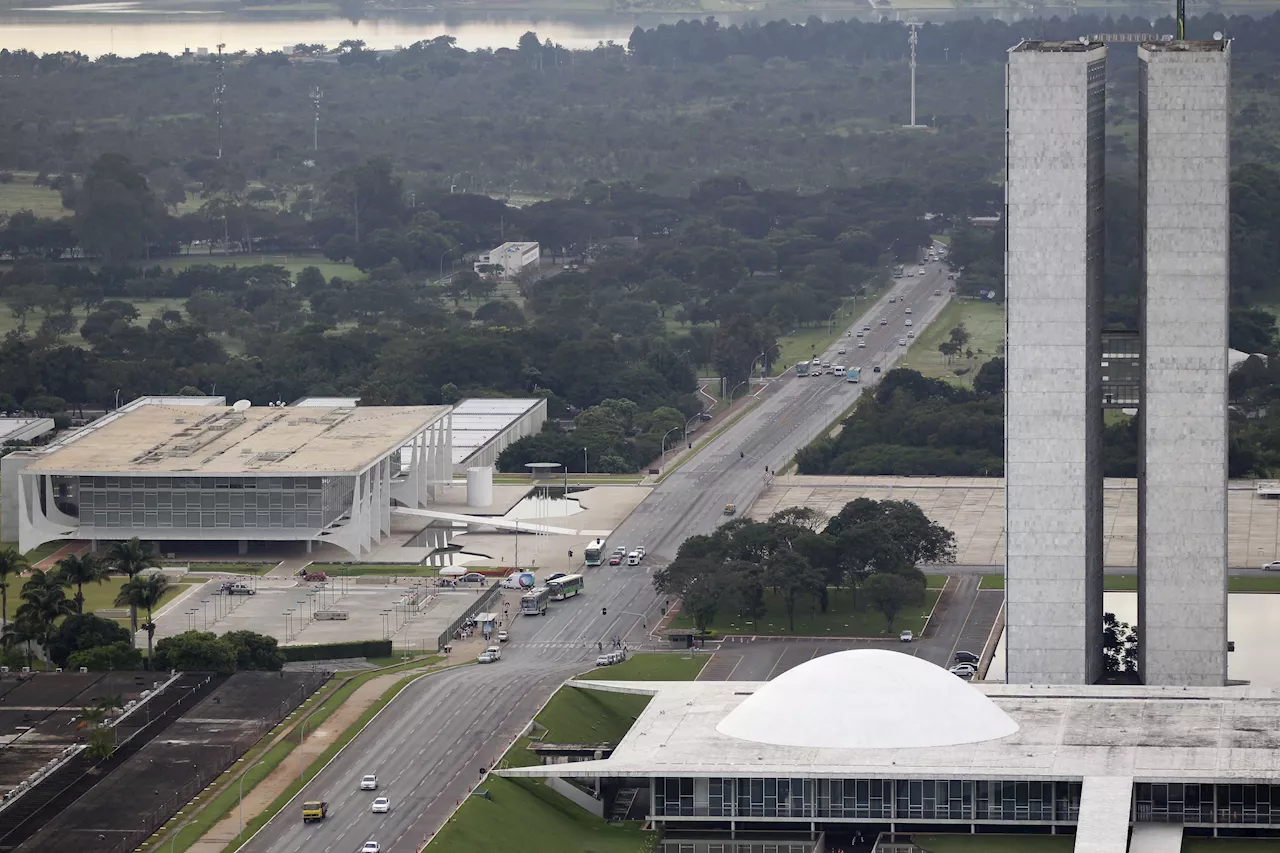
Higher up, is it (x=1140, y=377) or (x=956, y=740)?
(x=1140, y=377)

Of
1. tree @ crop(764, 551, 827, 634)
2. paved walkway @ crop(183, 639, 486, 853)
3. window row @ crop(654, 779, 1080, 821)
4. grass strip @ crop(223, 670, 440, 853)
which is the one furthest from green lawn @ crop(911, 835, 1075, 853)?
tree @ crop(764, 551, 827, 634)

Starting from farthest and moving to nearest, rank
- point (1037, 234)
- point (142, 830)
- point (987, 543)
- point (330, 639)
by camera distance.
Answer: point (987, 543), point (330, 639), point (1037, 234), point (142, 830)

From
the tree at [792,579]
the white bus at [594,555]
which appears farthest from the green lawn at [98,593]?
the tree at [792,579]

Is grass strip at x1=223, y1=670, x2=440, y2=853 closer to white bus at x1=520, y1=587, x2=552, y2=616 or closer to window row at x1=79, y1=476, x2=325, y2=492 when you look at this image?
white bus at x1=520, y1=587, x2=552, y2=616

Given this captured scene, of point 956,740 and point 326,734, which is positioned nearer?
point 956,740

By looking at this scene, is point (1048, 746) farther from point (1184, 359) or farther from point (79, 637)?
point (79, 637)

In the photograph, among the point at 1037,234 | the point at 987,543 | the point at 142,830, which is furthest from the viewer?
the point at 987,543

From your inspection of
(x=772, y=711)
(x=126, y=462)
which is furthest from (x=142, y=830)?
(x=126, y=462)

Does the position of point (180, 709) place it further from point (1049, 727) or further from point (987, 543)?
point (987, 543)

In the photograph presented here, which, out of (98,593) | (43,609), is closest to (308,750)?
(43,609)
